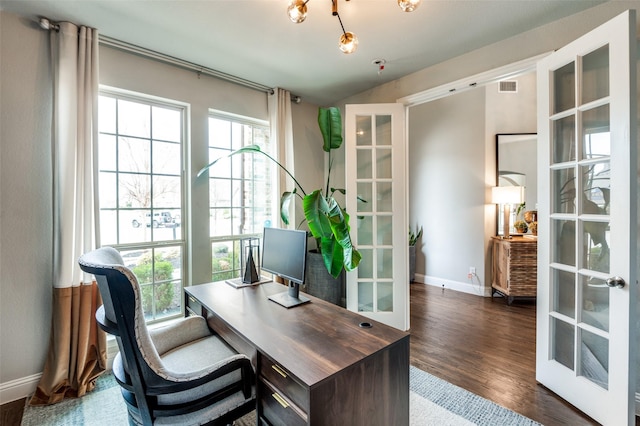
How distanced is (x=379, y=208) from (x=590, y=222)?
65.0 inches

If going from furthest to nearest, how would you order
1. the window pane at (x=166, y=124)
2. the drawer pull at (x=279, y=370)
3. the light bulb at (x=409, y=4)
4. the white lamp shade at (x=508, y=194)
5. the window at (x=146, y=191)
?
the white lamp shade at (x=508, y=194) → the window pane at (x=166, y=124) → the window at (x=146, y=191) → the light bulb at (x=409, y=4) → the drawer pull at (x=279, y=370)

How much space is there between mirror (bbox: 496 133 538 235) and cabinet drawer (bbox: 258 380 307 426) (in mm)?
4335

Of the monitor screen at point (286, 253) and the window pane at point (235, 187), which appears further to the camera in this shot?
the window pane at point (235, 187)

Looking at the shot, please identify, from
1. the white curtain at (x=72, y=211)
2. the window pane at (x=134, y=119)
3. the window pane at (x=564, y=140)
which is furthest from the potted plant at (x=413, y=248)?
the white curtain at (x=72, y=211)

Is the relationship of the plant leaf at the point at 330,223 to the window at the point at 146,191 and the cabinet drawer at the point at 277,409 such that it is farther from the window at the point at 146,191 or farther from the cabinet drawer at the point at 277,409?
the window at the point at 146,191

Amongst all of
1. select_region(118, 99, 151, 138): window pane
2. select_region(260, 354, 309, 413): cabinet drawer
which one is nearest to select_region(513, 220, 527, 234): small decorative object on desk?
select_region(260, 354, 309, 413): cabinet drawer

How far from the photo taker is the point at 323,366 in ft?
3.64

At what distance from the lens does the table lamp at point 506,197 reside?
Answer: 3.91 metres

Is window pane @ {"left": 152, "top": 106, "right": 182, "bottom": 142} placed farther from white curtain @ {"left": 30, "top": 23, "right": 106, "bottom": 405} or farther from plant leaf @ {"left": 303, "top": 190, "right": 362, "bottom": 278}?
plant leaf @ {"left": 303, "top": 190, "right": 362, "bottom": 278}

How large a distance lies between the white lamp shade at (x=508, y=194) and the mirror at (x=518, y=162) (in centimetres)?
26

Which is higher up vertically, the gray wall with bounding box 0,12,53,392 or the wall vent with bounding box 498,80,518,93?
the wall vent with bounding box 498,80,518,93

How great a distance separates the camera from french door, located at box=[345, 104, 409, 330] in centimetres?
298

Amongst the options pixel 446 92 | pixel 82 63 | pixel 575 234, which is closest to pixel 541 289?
pixel 575 234

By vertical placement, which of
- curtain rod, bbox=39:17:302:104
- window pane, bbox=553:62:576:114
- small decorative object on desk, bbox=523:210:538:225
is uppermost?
curtain rod, bbox=39:17:302:104
